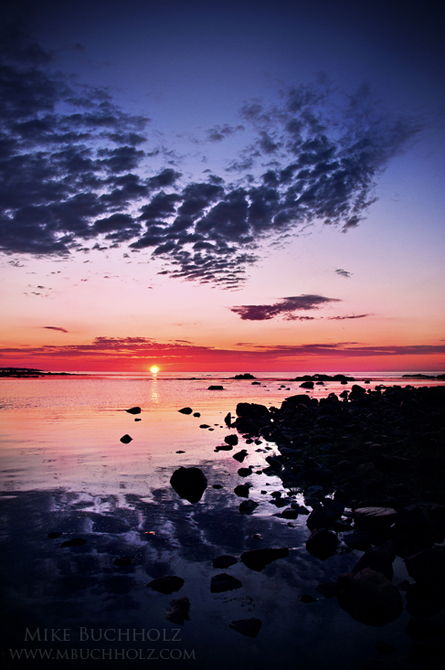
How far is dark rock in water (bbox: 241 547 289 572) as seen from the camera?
20.4 feet

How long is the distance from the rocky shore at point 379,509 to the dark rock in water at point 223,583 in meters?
1.41

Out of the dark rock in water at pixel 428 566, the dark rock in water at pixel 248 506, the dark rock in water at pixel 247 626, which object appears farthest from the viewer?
the dark rock in water at pixel 248 506

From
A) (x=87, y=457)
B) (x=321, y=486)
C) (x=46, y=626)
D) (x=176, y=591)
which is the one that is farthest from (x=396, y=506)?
(x=87, y=457)

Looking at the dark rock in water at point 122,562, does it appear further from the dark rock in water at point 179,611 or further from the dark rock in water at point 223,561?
the dark rock in water at point 223,561

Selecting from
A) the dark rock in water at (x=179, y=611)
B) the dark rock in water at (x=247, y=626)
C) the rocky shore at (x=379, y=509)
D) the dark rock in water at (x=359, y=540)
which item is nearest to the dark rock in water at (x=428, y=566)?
the rocky shore at (x=379, y=509)

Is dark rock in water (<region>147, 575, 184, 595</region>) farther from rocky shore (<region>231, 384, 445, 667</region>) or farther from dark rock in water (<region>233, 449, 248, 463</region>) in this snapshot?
dark rock in water (<region>233, 449, 248, 463</region>)

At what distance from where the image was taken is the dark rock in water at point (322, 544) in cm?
652

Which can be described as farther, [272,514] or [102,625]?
[272,514]

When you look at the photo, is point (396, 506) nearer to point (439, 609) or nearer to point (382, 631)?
point (439, 609)

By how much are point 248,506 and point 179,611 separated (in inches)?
166

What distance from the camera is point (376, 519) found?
706 cm

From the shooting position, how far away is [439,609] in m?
4.91

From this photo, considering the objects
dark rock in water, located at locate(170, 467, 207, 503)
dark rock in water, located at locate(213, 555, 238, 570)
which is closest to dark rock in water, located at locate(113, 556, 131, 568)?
dark rock in water, located at locate(213, 555, 238, 570)

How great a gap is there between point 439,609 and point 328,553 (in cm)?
196
